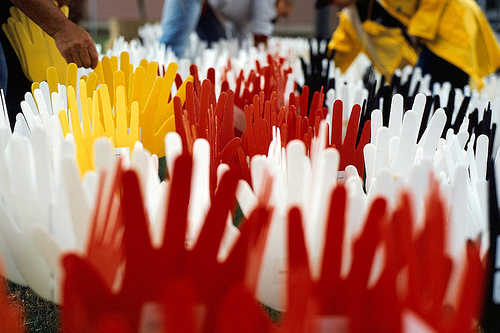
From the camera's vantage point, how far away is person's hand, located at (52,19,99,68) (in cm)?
120

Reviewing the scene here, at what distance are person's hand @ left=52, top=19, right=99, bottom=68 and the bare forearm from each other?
0.01 metres

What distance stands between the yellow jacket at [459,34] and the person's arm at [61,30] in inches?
64.4

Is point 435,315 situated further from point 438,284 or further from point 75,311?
point 75,311

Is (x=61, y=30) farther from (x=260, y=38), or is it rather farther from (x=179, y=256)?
(x=260, y=38)

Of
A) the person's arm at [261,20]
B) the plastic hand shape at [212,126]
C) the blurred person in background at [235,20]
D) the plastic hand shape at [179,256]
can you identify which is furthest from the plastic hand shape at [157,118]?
the person's arm at [261,20]

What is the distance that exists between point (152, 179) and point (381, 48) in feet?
8.21

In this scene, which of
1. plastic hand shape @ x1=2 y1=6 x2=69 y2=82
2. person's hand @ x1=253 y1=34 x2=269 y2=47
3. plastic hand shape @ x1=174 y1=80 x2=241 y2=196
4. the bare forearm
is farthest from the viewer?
person's hand @ x1=253 y1=34 x2=269 y2=47

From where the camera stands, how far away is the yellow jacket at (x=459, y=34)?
227 cm

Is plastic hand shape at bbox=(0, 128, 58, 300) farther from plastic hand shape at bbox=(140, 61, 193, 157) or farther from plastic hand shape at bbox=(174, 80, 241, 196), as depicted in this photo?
plastic hand shape at bbox=(140, 61, 193, 157)

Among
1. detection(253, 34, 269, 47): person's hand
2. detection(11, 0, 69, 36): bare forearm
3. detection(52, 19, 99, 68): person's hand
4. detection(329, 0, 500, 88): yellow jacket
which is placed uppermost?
detection(11, 0, 69, 36): bare forearm

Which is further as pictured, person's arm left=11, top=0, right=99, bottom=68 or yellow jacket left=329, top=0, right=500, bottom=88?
yellow jacket left=329, top=0, right=500, bottom=88

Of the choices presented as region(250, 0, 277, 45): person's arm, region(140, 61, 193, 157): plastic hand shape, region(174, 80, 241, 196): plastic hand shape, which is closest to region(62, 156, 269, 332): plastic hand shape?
region(174, 80, 241, 196): plastic hand shape

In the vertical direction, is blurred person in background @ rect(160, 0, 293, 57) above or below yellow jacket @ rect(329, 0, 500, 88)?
below

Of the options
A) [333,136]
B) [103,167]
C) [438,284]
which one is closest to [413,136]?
[333,136]
